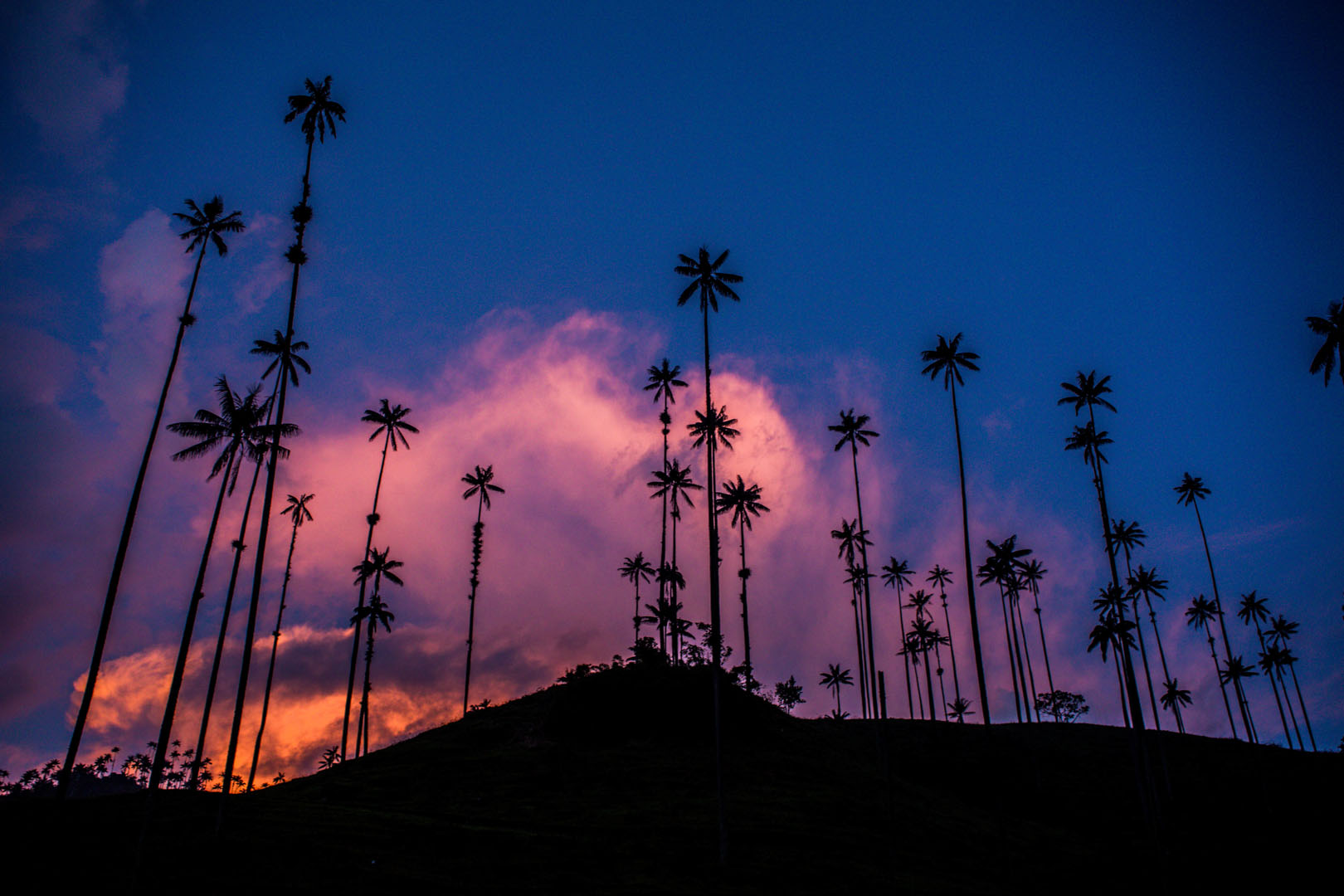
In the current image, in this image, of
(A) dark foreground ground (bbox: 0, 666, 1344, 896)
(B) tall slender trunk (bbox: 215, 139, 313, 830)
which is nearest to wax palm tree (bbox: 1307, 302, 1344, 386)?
(A) dark foreground ground (bbox: 0, 666, 1344, 896)

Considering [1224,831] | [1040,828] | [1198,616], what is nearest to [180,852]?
[1040,828]

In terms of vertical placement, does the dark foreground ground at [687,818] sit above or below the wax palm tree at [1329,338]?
below

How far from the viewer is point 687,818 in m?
39.6

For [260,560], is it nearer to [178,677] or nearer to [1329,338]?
[178,677]

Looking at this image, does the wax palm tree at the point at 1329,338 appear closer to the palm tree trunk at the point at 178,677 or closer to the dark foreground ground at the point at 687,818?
the dark foreground ground at the point at 687,818

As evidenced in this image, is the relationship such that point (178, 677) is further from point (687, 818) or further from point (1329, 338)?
point (1329, 338)

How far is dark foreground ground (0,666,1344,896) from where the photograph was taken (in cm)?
2936

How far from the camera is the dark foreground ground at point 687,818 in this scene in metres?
29.4

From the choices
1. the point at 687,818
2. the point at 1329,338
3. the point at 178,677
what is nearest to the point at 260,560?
the point at 178,677

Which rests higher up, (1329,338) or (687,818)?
(1329,338)

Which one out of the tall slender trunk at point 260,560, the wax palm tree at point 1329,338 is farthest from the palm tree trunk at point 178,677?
the wax palm tree at point 1329,338

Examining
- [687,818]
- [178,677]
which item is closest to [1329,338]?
[687,818]

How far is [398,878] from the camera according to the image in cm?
2806

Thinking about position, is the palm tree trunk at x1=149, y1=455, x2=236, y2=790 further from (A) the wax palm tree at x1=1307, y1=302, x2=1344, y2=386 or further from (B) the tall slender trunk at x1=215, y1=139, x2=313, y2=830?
(A) the wax palm tree at x1=1307, y1=302, x2=1344, y2=386
